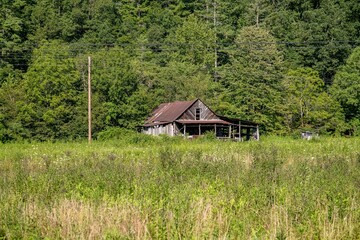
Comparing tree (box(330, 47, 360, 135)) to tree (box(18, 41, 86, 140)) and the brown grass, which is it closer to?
tree (box(18, 41, 86, 140))

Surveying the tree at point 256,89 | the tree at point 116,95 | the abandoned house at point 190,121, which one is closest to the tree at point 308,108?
the tree at point 256,89

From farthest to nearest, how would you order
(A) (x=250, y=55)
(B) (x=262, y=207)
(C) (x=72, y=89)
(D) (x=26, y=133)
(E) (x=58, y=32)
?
(E) (x=58, y=32) < (A) (x=250, y=55) < (C) (x=72, y=89) < (D) (x=26, y=133) < (B) (x=262, y=207)

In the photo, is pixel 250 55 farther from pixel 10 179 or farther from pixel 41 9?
pixel 10 179

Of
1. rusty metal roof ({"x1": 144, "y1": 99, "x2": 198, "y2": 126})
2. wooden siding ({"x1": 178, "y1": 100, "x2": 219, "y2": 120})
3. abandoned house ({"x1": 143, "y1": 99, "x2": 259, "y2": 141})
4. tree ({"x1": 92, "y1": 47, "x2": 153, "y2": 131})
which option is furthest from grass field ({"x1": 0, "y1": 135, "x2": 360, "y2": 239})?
tree ({"x1": 92, "y1": 47, "x2": 153, "y2": 131})

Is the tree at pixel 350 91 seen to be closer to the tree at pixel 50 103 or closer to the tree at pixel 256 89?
the tree at pixel 256 89

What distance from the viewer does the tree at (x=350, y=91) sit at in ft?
190

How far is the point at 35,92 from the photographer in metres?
50.6

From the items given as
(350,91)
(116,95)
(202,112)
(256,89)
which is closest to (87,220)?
(202,112)

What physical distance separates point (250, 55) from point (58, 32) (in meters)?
40.0

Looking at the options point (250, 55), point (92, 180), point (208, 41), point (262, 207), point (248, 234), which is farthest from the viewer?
point (208, 41)

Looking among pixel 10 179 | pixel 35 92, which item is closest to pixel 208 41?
pixel 35 92

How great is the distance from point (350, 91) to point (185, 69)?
834 inches

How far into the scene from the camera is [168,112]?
2073 inches

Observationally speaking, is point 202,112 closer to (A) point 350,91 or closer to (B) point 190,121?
(B) point 190,121
